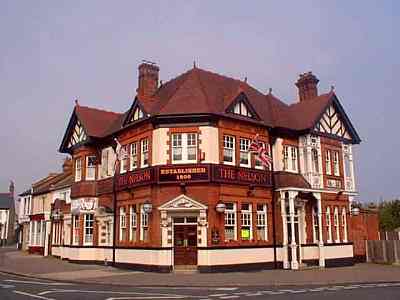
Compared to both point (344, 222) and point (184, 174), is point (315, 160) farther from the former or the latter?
point (184, 174)

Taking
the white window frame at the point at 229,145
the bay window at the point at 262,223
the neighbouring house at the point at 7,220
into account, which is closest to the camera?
the white window frame at the point at 229,145

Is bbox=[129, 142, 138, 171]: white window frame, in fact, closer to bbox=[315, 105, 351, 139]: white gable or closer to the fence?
bbox=[315, 105, 351, 139]: white gable

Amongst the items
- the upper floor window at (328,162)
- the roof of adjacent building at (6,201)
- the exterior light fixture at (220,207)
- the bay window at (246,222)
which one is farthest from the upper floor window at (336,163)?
the roof of adjacent building at (6,201)

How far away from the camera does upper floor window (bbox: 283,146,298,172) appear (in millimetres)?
27469

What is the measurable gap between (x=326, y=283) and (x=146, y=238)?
1019 cm

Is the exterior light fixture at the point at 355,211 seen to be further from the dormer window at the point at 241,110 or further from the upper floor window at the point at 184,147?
the upper floor window at the point at 184,147

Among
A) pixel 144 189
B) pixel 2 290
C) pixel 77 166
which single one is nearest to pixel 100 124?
pixel 77 166

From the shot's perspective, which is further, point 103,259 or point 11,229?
point 11,229

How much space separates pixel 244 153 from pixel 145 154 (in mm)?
5748

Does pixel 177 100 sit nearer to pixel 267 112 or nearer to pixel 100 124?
pixel 267 112

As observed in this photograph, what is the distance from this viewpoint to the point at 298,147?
1121 inches

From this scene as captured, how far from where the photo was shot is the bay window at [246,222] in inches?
948

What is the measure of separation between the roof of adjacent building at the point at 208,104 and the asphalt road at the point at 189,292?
10409mm

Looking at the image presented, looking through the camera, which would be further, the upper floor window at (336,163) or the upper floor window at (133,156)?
the upper floor window at (336,163)
